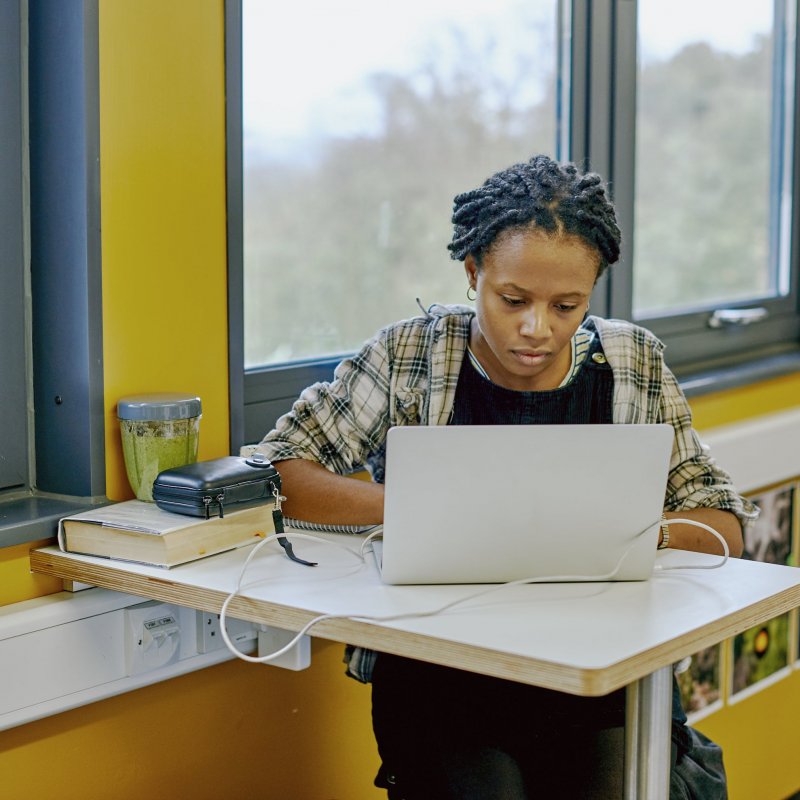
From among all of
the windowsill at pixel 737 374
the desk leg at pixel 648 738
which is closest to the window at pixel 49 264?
the desk leg at pixel 648 738

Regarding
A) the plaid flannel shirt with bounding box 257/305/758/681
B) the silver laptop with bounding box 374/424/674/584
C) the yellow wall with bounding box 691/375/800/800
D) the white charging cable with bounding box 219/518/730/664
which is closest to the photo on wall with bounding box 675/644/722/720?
the yellow wall with bounding box 691/375/800/800

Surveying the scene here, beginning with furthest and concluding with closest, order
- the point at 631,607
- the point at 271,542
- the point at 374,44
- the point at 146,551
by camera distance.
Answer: the point at 374,44 < the point at 271,542 < the point at 146,551 < the point at 631,607

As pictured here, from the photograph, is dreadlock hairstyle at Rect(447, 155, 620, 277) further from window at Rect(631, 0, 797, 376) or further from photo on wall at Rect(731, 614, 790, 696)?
photo on wall at Rect(731, 614, 790, 696)

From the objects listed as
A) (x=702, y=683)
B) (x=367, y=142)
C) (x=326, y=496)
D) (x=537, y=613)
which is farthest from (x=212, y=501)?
(x=702, y=683)

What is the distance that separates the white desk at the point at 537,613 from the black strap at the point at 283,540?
12 mm

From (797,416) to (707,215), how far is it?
52cm

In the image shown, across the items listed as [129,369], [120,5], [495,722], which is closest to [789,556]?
[495,722]

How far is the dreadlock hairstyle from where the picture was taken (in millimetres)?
1524

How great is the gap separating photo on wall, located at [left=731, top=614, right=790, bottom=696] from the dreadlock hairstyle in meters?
1.33

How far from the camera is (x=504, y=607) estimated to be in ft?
4.00

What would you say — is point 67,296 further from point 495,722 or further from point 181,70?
point 495,722

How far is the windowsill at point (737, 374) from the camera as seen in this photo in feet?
7.94

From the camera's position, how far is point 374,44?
6.42 feet

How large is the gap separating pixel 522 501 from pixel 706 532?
38cm
